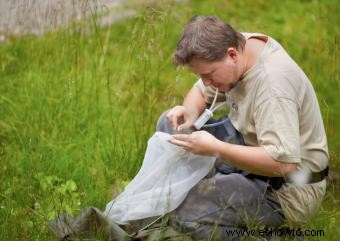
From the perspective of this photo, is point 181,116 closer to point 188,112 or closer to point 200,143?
point 188,112

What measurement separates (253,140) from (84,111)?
1350mm

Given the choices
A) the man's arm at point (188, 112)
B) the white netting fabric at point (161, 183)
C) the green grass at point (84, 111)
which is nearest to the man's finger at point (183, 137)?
the white netting fabric at point (161, 183)

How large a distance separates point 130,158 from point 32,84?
3.03ft

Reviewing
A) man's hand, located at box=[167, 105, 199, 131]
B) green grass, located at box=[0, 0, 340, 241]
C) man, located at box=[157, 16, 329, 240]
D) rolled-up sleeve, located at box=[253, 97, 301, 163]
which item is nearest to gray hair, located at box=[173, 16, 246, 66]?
man, located at box=[157, 16, 329, 240]

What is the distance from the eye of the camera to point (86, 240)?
2.98 meters

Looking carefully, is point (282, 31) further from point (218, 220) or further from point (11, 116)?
point (218, 220)

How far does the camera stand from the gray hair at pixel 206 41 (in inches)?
115

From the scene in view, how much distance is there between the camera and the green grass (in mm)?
3455

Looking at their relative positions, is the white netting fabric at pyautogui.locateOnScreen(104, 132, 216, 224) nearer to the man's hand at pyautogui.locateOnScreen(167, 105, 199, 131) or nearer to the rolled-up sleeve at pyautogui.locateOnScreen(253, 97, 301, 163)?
the man's hand at pyautogui.locateOnScreen(167, 105, 199, 131)

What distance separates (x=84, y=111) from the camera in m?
4.16

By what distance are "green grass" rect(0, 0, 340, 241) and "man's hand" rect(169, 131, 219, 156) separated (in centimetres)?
62

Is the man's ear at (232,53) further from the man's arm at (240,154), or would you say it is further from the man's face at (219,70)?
the man's arm at (240,154)

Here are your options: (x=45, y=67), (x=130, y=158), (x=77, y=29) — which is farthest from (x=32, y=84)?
(x=130, y=158)

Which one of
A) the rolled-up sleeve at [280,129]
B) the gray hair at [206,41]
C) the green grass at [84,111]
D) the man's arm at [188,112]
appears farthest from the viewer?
the green grass at [84,111]
